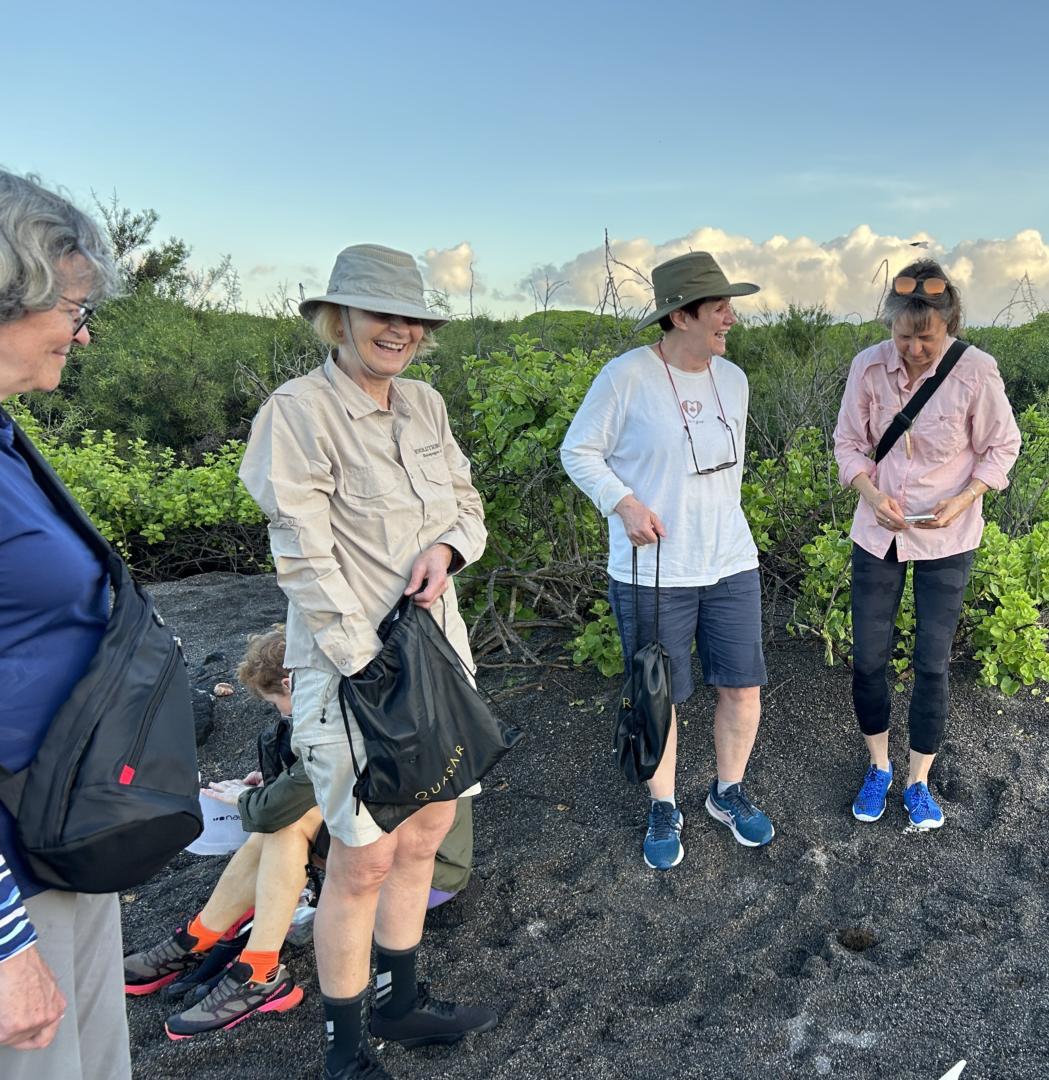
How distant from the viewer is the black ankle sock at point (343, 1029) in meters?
2.38

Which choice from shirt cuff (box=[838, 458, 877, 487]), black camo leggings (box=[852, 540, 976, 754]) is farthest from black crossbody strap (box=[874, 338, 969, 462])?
black camo leggings (box=[852, 540, 976, 754])

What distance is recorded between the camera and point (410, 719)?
2.20m

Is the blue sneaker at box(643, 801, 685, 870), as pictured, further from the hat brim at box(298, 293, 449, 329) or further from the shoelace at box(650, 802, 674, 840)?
the hat brim at box(298, 293, 449, 329)

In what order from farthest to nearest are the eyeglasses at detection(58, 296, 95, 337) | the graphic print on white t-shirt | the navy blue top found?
1. the graphic print on white t-shirt
2. the eyeglasses at detection(58, 296, 95, 337)
3. the navy blue top

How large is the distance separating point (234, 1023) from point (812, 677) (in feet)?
9.67

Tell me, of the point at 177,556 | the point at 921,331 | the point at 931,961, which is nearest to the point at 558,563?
the point at 921,331

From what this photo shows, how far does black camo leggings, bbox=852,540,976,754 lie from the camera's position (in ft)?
10.8

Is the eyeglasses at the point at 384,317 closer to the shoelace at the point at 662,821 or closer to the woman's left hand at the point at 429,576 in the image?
the woman's left hand at the point at 429,576

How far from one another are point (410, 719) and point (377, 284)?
3.56 ft

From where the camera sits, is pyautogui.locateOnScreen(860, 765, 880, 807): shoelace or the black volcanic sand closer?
the black volcanic sand

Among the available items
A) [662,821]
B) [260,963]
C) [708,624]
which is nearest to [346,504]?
[260,963]

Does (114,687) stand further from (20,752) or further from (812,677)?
(812,677)

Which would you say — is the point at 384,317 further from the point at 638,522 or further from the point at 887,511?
the point at 887,511

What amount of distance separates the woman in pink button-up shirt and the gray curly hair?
2.69 m
